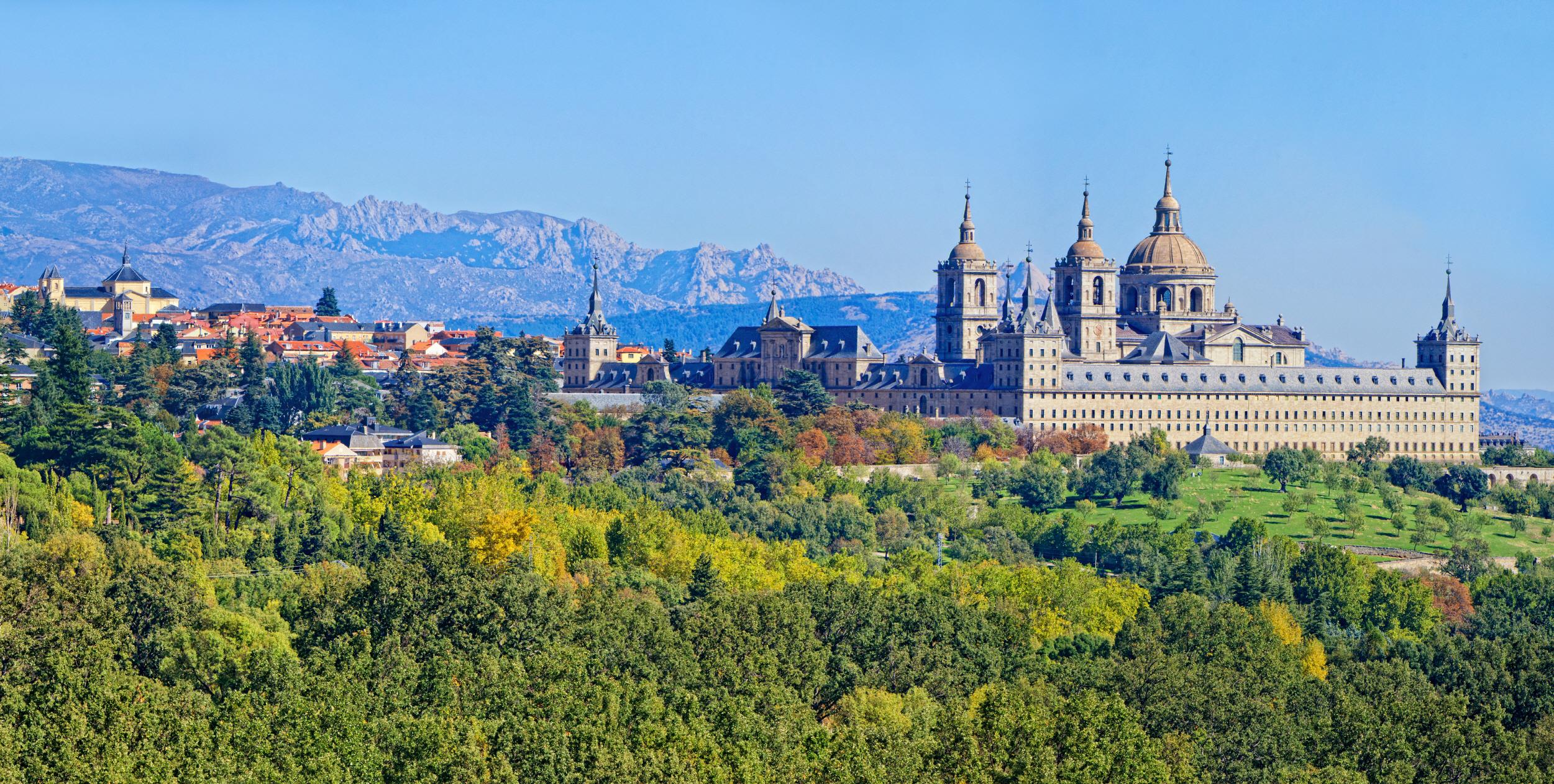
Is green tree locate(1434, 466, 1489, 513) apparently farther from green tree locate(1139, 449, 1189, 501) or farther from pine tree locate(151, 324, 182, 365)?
pine tree locate(151, 324, 182, 365)

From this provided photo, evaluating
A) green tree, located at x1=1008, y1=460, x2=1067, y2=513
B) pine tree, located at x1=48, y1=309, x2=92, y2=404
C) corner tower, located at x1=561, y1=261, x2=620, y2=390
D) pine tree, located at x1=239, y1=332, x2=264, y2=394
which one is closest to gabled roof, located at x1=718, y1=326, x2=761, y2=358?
corner tower, located at x1=561, y1=261, x2=620, y2=390

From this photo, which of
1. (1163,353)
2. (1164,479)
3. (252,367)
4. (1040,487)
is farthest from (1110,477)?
(252,367)

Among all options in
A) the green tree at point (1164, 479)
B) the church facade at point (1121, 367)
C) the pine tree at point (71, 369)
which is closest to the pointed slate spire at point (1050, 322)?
the church facade at point (1121, 367)

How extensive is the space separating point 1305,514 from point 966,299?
4608cm

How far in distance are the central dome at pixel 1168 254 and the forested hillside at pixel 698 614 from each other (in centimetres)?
3281

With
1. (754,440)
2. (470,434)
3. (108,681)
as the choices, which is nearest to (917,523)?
(754,440)

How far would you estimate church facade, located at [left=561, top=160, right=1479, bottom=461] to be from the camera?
490 ft

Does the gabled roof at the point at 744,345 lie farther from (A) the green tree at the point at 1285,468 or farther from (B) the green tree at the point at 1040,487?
(A) the green tree at the point at 1285,468

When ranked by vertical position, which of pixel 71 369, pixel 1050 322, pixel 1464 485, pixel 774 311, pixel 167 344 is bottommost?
pixel 1464 485

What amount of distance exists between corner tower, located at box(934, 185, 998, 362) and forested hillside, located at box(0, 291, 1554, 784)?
32.0m

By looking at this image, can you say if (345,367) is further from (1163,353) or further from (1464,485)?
(1464,485)

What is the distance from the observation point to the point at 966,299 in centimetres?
16325

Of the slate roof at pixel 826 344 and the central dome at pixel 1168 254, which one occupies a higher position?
the central dome at pixel 1168 254

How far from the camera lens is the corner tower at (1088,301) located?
158 meters
